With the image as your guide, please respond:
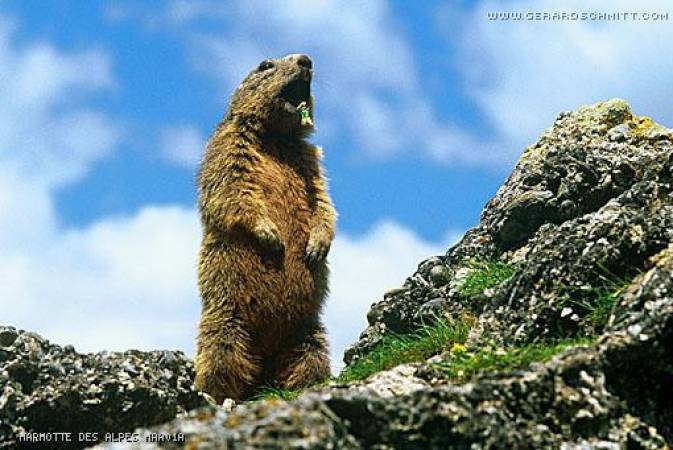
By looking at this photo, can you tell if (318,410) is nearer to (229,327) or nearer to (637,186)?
(637,186)

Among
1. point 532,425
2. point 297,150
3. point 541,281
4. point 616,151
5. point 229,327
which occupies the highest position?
point 297,150

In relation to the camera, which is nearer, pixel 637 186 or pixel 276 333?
pixel 637 186

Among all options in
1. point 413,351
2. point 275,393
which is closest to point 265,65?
point 275,393

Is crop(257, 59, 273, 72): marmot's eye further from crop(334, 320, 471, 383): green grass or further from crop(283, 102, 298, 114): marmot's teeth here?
crop(334, 320, 471, 383): green grass

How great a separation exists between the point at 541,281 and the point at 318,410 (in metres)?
3.39

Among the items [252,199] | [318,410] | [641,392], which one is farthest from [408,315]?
[318,410]

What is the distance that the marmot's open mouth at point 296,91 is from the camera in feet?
36.0

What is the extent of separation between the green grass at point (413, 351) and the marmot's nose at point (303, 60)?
13.7 ft

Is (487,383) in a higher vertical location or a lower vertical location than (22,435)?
lower

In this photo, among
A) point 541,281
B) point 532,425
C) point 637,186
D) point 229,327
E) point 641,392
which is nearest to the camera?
point 532,425

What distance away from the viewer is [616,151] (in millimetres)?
9688

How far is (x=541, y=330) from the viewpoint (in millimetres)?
6383

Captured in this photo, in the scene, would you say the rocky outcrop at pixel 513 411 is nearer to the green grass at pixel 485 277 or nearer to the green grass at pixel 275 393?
the green grass at pixel 485 277

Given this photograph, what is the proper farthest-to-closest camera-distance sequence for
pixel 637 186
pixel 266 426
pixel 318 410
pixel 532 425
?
pixel 637 186 < pixel 532 425 < pixel 318 410 < pixel 266 426
